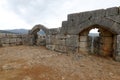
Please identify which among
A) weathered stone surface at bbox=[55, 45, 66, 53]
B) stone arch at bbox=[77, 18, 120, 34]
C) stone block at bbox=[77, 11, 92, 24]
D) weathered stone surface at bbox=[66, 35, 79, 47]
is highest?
stone block at bbox=[77, 11, 92, 24]

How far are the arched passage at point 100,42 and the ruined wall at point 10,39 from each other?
678cm

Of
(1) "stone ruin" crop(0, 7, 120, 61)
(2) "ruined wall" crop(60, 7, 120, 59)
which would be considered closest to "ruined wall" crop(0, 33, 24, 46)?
(1) "stone ruin" crop(0, 7, 120, 61)

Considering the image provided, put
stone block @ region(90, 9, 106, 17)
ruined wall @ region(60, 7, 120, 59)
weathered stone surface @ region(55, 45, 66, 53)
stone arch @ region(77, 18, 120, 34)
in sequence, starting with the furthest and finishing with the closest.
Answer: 1. weathered stone surface @ region(55, 45, 66, 53)
2. stone block @ region(90, 9, 106, 17)
3. ruined wall @ region(60, 7, 120, 59)
4. stone arch @ region(77, 18, 120, 34)

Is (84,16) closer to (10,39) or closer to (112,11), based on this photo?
(112,11)

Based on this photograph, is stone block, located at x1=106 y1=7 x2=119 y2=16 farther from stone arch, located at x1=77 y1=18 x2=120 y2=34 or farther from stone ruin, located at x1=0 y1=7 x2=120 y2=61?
stone arch, located at x1=77 y1=18 x2=120 y2=34

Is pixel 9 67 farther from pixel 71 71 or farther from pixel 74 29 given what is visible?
pixel 74 29

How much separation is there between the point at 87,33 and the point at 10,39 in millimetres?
7138

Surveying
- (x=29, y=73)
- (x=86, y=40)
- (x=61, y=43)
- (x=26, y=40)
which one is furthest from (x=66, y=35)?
(x=26, y=40)

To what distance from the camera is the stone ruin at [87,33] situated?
7.23 metres

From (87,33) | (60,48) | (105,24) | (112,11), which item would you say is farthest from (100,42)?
(60,48)

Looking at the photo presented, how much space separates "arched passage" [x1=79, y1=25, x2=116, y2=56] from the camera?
820 centimetres

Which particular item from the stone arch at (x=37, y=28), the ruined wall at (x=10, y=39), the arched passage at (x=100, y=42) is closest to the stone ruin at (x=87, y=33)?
the arched passage at (x=100, y=42)

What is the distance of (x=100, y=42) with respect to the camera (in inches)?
348

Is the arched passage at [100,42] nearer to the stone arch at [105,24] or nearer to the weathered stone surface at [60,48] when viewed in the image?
the stone arch at [105,24]
